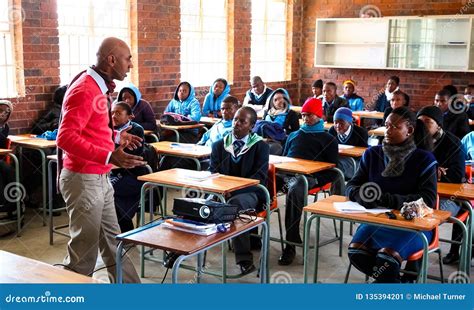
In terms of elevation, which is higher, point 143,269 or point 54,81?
point 54,81

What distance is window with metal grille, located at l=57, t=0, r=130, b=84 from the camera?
661 cm

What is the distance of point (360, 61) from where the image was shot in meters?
9.88

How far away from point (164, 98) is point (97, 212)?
4.88 m

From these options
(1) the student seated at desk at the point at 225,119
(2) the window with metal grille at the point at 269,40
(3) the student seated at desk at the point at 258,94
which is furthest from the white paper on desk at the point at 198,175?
(2) the window with metal grille at the point at 269,40

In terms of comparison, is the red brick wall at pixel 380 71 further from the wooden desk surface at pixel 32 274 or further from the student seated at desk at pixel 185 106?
the wooden desk surface at pixel 32 274

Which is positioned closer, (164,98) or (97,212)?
(97,212)

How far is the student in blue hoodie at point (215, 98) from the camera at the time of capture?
7.85m

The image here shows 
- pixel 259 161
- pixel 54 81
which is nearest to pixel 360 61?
pixel 54 81

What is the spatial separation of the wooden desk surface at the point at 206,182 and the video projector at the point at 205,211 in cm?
76

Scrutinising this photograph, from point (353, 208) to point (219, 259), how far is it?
1542mm

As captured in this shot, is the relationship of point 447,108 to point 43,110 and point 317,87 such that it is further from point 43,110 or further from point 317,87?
point 43,110

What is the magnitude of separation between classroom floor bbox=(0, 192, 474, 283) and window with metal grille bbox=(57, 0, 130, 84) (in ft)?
6.92

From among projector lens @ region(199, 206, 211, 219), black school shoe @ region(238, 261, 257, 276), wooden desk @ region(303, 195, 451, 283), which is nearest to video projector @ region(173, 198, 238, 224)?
projector lens @ region(199, 206, 211, 219)

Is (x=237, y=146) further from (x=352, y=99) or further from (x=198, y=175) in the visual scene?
(x=352, y=99)
